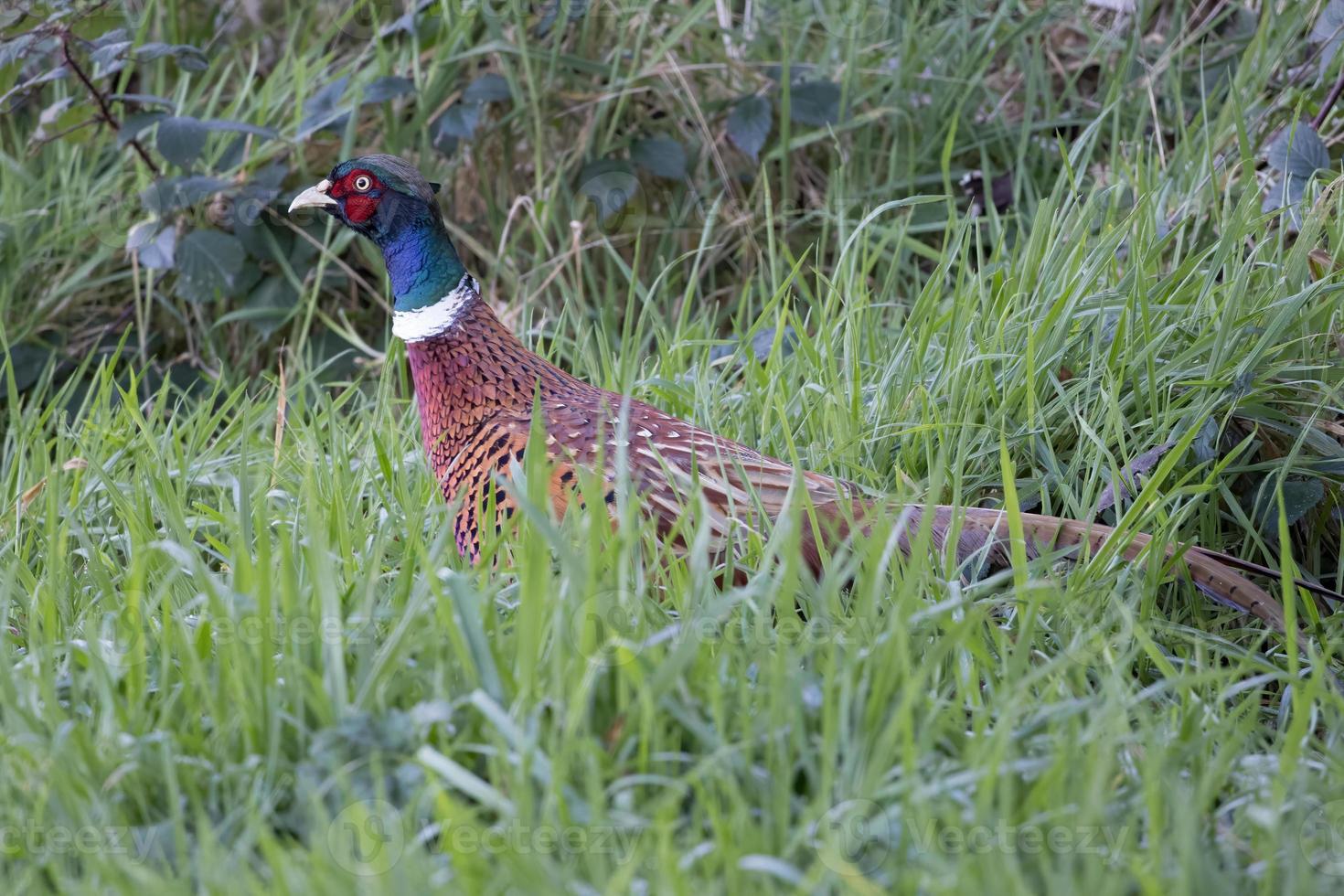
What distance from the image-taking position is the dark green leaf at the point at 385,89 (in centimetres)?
405

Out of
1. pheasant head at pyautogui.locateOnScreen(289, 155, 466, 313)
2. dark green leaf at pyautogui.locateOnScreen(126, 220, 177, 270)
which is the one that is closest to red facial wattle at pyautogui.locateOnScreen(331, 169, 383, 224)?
pheasant head at pyautogui.locateOnScreen(289, 155, 466, 313)

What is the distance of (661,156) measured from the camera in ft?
14.2

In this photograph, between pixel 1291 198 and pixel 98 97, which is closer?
pixel 1291 198

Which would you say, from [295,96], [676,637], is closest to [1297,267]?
[676,637]

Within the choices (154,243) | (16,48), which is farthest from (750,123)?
(16,48)

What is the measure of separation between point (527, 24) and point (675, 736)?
3.10 m

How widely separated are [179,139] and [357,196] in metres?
0.95

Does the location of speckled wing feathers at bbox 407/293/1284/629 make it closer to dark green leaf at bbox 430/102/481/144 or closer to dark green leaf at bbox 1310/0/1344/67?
dark green leaf at bbox 430/102/481/144

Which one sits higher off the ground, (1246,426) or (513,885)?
(513,885)

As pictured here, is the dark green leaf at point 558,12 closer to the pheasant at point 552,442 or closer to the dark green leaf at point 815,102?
the dark green leaf at point 815,102

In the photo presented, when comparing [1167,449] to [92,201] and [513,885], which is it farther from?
[92,201]

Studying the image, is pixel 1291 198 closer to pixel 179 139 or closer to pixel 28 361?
pixel 179 139

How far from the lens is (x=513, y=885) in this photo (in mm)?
1573

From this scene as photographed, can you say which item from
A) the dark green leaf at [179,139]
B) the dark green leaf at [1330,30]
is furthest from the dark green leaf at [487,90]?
the dark green leaf at [1330,30]
